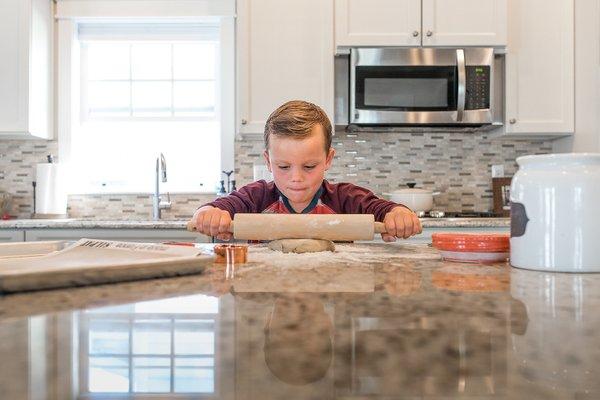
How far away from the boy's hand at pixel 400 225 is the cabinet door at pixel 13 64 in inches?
92.4

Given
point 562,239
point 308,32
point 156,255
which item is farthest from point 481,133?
point 156,255

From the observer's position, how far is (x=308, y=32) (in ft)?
9.14

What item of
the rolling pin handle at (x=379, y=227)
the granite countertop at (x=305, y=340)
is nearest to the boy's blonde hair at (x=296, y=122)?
the rolling pin handle at (x=379, y=227)

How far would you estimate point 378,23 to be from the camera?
2.77 m

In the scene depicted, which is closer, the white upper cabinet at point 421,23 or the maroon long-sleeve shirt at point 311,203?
the maroon long-sleeve shirt at point 311,203

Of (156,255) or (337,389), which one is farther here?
(156,255)

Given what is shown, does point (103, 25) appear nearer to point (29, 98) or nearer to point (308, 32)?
point (29, 98)

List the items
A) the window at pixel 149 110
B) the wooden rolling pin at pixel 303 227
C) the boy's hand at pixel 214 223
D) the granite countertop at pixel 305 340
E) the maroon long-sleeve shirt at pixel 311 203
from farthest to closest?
the window at pixel 149 110
the maroon long-sleeve shirt at pixel 311 203
the boy's hand at pixel 214 223
the wooden rolling pin at pixel 303 227
the granite countertop at pixel 305 340

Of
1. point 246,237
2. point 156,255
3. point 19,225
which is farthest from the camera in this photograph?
point 19,225

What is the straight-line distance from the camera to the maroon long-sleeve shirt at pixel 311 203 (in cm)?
157

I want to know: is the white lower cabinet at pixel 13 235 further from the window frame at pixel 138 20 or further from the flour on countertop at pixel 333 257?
the flour on countertop at pixel 333 257

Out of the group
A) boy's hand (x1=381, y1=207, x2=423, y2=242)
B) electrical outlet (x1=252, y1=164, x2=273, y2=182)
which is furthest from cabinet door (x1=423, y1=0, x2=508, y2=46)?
boy's hand (x1=381, y1=207, x2=423, y2=242)

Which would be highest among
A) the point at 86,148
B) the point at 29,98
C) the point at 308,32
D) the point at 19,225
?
the point at 308,32

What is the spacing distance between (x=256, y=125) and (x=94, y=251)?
7.17 ft
